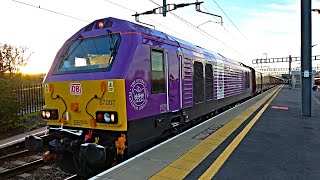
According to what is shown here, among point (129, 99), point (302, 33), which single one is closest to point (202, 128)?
point (129, 99)

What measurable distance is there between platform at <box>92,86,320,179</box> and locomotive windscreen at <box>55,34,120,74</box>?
6.32 ft

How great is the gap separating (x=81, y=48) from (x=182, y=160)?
3.13 meters

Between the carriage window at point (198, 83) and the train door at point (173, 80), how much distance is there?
1.34m

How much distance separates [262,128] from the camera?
841cm

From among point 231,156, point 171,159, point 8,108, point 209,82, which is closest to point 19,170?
point 171,159

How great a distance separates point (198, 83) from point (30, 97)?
10.9 meters

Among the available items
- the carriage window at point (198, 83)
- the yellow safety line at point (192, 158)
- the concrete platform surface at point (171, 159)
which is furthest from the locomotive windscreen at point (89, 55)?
the carriage window at point (198, 83)

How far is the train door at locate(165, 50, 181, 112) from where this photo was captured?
6.69m

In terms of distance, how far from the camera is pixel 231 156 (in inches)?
213

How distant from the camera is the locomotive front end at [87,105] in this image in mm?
5117

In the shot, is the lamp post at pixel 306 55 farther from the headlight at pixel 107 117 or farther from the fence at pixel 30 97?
the fence at pixel 30 97

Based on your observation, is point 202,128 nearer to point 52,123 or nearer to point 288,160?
point 288,160

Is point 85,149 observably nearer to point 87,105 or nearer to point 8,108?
point 87,105

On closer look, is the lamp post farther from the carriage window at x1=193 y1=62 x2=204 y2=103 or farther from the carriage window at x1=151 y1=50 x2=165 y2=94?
the carriage window at x1=151 y1=50 x2=165 y2=94
